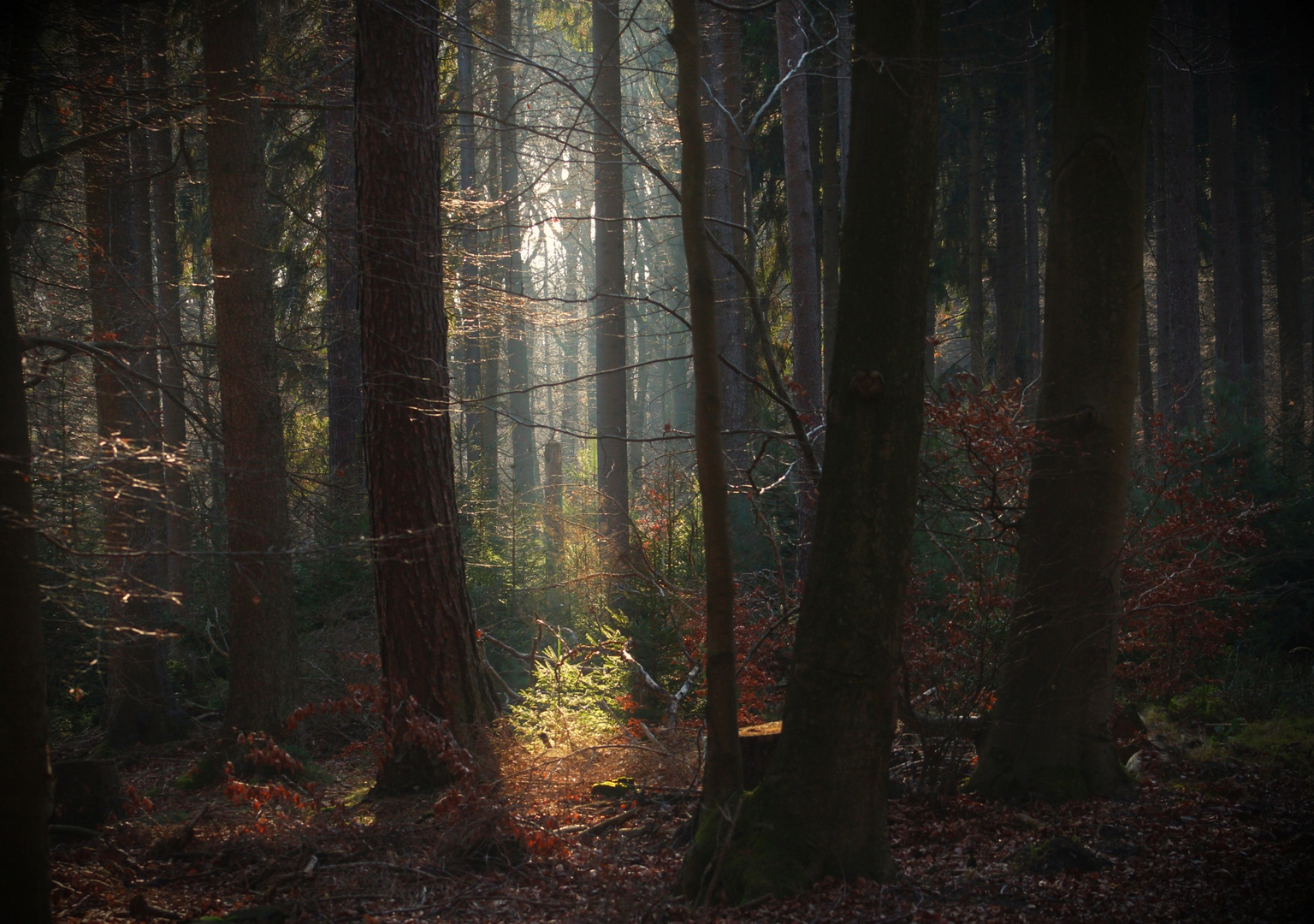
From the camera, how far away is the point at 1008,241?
1745 cm

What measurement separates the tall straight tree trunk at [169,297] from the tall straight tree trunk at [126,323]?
170 mm

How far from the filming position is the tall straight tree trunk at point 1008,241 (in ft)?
Answer: 56.1

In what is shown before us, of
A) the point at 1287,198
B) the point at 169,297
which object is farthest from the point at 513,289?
the point at 1287,198

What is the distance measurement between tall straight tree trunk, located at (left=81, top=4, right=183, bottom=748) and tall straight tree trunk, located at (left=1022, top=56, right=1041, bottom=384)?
1482 centimetres

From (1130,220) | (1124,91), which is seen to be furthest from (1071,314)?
(1124,91)

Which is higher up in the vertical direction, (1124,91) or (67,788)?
(1124,91)

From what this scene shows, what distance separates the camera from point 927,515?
6930mm

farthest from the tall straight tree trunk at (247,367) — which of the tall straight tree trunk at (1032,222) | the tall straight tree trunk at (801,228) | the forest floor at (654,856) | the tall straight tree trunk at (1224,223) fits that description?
the tall straight tree trunk at (1224,223)

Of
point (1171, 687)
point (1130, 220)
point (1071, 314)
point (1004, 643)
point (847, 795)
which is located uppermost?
point (1130, 220)

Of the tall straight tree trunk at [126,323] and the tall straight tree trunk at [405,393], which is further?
the tall straight tree trunk at [405,393]

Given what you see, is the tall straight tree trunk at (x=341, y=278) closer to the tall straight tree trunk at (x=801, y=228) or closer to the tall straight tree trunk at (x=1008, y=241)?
the tall straight tree trunk at (x=801, y=228)

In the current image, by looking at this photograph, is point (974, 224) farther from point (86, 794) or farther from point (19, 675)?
point (19, 675)

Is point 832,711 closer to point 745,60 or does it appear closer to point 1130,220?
point 1130,220

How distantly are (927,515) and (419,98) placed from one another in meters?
5.35
